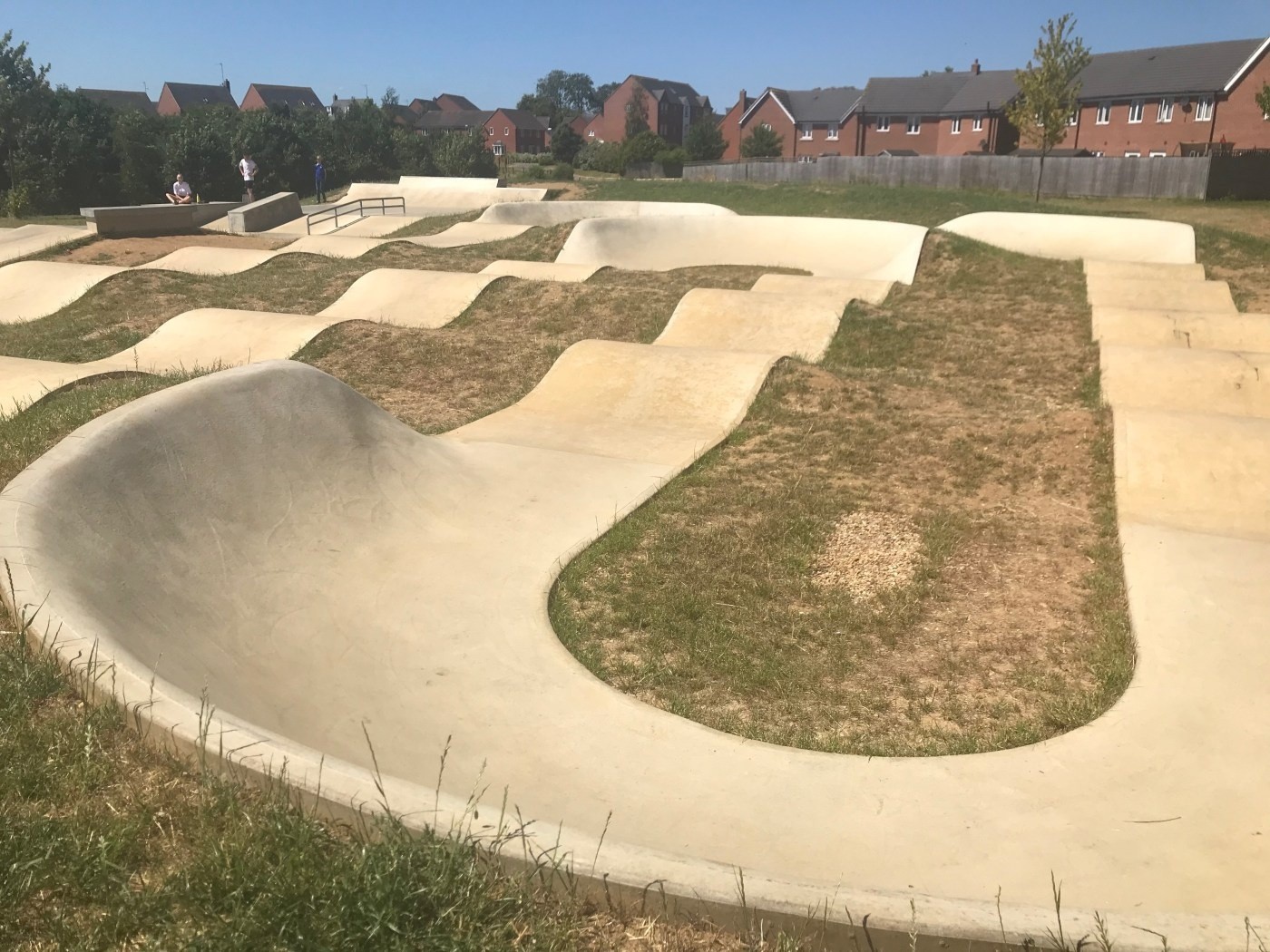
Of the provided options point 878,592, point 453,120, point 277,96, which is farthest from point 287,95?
point 878,592

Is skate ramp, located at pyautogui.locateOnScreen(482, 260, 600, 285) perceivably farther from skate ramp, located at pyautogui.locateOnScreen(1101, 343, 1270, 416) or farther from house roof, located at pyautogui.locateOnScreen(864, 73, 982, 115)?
house roof, located at pyautogui.locateOnScreen(864, 73, 982, 115)

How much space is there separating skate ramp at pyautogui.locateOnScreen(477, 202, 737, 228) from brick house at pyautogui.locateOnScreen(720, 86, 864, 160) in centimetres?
3486

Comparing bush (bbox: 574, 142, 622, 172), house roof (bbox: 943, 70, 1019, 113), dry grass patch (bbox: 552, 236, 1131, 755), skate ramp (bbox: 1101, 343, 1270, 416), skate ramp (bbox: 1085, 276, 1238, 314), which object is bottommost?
dry grass patch (bbox: 552, 236, 1131, 755)

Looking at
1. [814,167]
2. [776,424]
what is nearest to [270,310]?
[776,424]

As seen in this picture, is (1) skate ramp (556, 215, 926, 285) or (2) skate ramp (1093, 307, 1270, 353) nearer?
(2) skate ramp (1093, 307, 1270, 353)

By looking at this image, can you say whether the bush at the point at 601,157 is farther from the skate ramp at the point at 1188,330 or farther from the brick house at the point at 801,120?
the skate ramp at the point at 1188,330

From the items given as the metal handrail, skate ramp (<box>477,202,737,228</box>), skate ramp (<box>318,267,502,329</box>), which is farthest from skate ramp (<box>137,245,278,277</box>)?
skate ramp (<box>477,202,737,228</box>)

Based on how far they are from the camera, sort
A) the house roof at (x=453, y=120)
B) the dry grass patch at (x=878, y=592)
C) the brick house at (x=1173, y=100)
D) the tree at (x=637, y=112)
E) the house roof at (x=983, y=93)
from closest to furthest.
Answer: the dry grass patch at (x=878, y=592), the brick house at (x=1173, y=100), the house roof at (x=983, y=93), the tree at (x=637, y=112), the house roof at (x=453, y=120)

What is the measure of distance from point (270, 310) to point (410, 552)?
12.6m

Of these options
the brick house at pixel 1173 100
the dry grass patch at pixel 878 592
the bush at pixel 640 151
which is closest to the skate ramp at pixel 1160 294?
the dry grass patch at pixel 878 592

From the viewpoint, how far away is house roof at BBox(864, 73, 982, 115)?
6125 cm

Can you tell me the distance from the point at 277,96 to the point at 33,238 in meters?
95.8

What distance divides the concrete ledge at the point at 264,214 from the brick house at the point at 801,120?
133 ft

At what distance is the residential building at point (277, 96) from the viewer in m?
106
